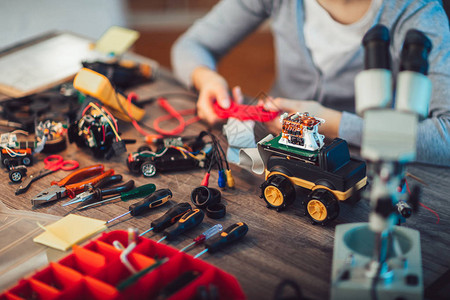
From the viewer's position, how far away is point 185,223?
0.86m

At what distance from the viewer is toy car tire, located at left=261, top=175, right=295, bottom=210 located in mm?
907

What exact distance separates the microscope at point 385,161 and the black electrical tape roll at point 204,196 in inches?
11.1

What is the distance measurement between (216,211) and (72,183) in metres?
0.35

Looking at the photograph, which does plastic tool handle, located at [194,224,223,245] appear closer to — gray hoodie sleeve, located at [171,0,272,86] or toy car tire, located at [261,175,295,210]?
toy car tire, located at [261,175,295,210]

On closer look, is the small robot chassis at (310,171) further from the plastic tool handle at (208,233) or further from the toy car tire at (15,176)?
the toy car tire at (15,176)

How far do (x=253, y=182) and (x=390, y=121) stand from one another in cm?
48

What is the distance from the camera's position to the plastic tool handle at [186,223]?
0.85 m

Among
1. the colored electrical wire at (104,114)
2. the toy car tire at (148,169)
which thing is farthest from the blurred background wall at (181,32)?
the toy car tire at (148,169)

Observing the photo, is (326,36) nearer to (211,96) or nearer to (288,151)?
(211,96)

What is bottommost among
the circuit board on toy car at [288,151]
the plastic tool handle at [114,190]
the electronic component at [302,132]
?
the plastic tool handle at [114,190]

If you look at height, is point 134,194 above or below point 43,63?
below

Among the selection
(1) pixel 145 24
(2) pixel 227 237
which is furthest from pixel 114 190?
(1) pixel 145 24

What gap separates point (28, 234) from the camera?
882 mm

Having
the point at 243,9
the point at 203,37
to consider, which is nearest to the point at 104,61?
the point at 203,37
